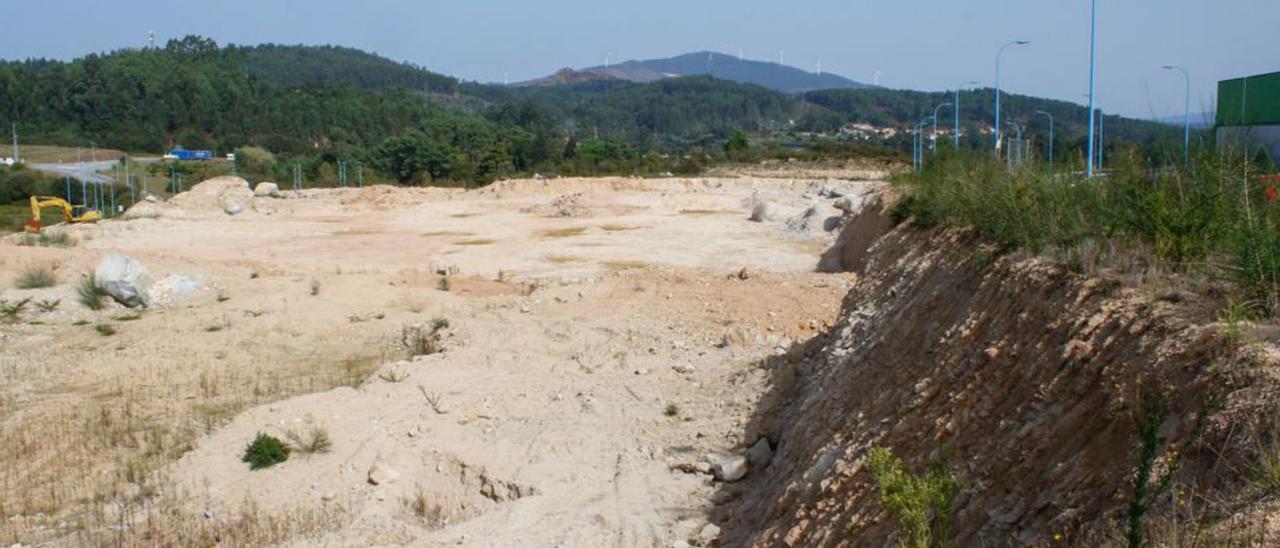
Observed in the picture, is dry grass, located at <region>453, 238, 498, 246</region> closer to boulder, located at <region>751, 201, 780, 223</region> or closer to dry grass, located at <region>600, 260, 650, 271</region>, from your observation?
dry grass, located at <region>600, 260, 650, 271</region>

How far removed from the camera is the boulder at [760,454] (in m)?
9.39

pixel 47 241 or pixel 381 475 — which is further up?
pixel 47 241

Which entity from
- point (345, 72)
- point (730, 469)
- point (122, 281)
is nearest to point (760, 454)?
point (730, 469)

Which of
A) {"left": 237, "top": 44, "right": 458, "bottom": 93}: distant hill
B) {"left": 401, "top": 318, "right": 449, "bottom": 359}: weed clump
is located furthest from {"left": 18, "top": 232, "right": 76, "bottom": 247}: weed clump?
{"left": 237, "top": 44, "right": 458, "bottom": 93}: distant hill

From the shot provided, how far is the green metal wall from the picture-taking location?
294 inches

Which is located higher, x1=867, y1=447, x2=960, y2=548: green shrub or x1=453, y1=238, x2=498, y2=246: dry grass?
x1=867, y1=447, x2=960, y2=548: green shrub

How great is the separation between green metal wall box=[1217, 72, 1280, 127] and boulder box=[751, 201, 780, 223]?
2149cm

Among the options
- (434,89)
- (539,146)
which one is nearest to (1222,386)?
(539,146)

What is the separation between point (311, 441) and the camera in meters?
11.0

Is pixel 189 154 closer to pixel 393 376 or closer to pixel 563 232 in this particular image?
pixel 563 232

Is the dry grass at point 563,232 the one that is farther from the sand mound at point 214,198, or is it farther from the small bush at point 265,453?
the small bush at point 265,453

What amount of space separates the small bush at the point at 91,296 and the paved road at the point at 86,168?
163ft

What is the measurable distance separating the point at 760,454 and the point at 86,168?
8356 centimetres

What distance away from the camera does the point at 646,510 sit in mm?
8867
